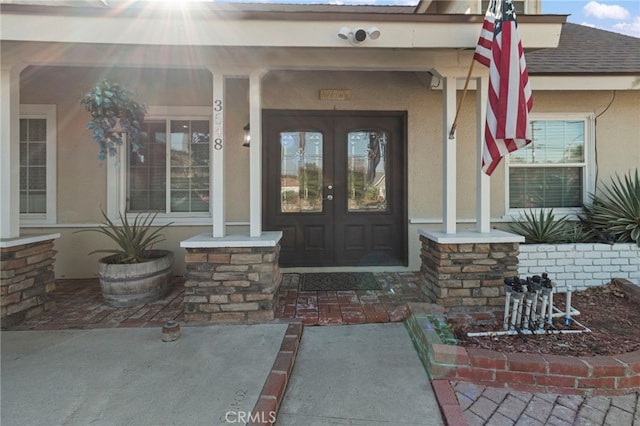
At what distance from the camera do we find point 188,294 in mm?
2896

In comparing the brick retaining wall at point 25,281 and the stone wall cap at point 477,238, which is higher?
the stone wall cap at point 477,238

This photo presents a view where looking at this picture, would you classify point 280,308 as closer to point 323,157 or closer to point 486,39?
point 323,157

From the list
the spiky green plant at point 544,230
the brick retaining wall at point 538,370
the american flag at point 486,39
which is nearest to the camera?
the brick retaining wall at point 538,370

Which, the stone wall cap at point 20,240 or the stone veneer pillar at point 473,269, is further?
the stone veneer pillar at point 473,269

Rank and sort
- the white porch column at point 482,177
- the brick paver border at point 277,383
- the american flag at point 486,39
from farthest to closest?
the white porch column at point 482,177 → the american flag at point 486,39 → the brick paver border at point 277,383

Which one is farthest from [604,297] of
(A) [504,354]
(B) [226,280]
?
(B) [226,280]

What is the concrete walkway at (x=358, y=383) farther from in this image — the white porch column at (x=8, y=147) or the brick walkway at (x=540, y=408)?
the white porch column at (x=8, y=147)

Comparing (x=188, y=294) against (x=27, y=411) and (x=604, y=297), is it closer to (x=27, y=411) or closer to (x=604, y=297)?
(x=27, y=411)

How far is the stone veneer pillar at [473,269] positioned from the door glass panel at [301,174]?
1997 mm

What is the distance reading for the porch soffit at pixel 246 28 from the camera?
2.66m

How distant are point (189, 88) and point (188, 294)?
9.44 ft

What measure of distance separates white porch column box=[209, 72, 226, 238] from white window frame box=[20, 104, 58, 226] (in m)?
2.75

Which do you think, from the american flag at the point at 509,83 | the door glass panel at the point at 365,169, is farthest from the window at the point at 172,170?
the american flag at the point at 509,83

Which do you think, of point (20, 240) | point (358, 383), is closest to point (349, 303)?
point (358, 383)
